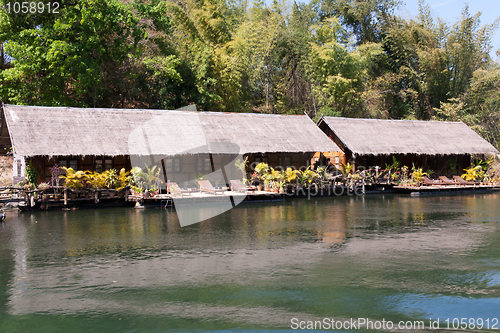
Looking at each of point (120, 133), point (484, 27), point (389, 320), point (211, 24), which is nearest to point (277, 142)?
point (120, 133)

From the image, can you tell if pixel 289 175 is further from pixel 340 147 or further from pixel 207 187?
pixel 340 147

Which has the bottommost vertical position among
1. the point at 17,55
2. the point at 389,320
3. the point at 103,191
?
the point at 389,320

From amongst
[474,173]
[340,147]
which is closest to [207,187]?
[340,147]

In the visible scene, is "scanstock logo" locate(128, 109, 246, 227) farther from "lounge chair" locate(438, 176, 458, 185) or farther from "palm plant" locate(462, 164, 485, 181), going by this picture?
"palm plant" locate(462, 164, 485, 181)

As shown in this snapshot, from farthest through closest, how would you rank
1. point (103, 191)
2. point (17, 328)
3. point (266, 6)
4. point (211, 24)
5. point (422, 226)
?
1. point (266, 6)
2. point (211, 24)
3. point (103, 191)
4. point (422, 226)
5. point (17, 328)

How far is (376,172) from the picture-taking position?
2723 centimetres

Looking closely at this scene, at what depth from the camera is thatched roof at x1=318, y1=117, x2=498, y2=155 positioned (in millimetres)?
27344

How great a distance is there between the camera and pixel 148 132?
22.8 m

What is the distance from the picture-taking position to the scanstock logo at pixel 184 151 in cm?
2120

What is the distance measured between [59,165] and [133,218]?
6.33m

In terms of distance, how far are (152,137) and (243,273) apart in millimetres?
14148

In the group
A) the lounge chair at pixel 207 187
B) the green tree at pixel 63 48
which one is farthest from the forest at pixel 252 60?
the lounge chair at pixel 207 187

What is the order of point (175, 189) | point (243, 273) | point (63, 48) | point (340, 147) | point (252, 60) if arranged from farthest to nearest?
1. point (252, 60)
2. point (340, 147)
3. point (63, 48)
4. point (175, 189)
5. point (243, 273)

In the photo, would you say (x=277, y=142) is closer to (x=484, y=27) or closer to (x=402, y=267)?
(x=402, y=267)
